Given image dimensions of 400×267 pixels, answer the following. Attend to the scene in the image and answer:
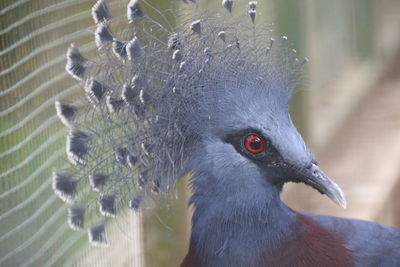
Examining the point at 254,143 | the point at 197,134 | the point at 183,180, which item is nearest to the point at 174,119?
the point at 197,134

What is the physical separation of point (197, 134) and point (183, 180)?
0.57 meters

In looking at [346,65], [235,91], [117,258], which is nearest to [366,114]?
[346,65]

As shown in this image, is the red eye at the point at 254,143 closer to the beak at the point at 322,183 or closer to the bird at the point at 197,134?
the bird at the point at 197,134

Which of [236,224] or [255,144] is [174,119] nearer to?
[255,144]

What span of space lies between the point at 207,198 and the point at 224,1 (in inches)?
19.4

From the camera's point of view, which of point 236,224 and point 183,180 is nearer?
point 236,224

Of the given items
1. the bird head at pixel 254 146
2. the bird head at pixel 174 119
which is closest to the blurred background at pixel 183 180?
the bird head at pixel 174 119

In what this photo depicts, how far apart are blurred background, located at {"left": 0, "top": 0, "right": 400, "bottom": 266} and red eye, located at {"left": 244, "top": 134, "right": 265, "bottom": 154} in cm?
32

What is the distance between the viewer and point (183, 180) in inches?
86.8

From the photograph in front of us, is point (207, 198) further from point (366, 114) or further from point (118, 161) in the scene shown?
point (366, 114)

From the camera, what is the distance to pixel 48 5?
188 centimetres

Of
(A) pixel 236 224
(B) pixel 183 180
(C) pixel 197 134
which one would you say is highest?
(C) pixel 197 134

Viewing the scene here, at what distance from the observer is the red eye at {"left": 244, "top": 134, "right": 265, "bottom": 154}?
1.61 metres

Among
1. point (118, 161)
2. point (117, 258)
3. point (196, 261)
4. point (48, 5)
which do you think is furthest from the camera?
point (117, 258)
